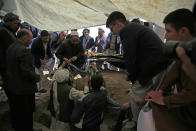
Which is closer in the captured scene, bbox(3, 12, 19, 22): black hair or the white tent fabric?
the white tent fabric

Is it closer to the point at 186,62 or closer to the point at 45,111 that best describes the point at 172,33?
the point at 186,62

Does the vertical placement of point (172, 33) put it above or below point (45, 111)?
above

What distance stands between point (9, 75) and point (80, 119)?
57.6 inches

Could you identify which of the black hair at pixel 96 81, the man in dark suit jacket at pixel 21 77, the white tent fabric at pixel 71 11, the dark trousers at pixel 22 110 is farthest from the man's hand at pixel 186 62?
the dark trousers at pixel 22 110

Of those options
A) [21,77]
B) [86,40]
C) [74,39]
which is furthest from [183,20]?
[86,40]

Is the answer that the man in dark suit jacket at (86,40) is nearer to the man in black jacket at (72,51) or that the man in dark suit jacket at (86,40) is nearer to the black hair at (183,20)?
the man in black jacket at (72,51)

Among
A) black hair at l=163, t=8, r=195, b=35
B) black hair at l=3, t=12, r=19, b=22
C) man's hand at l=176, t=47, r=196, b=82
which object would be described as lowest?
man's hand at l=176, t=47, r=196, b=82

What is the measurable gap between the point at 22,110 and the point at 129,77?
7.26ft

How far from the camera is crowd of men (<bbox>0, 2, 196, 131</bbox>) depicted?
1551 mm

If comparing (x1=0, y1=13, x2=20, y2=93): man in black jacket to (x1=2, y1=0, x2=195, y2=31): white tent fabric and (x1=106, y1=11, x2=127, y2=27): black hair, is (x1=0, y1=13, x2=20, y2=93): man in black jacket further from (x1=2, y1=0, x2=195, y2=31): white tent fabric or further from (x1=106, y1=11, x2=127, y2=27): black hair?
(x1=106, y1=11, x2=127, y2=27): black hair

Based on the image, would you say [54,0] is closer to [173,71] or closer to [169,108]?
[173,71]

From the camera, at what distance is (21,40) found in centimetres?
345

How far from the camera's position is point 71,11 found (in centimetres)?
289

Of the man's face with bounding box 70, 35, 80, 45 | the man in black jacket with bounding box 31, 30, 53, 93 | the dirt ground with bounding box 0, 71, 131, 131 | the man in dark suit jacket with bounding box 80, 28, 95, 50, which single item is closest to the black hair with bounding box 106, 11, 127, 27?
the dirt ground with bounding box 0, 71, 131, 131
